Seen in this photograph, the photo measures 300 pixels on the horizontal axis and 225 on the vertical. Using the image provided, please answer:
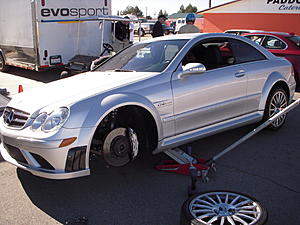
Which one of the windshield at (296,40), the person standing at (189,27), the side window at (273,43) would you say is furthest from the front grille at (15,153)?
the windshield at (296,40)

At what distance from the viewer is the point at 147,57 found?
14.2ft

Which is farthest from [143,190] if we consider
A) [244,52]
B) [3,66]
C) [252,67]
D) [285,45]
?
[3,66]

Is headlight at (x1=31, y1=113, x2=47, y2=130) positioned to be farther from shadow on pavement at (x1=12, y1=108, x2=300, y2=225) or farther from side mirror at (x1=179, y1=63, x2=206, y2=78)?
side mirror at (x1=179, y1=63, x2=206, y2=78)

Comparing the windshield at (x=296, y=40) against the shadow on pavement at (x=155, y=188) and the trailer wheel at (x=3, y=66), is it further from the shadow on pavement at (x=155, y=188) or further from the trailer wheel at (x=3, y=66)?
the trailer wheel at (x=3, y=66)

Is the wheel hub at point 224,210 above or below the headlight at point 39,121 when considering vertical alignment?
below

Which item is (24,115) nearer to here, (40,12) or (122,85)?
(122,85)

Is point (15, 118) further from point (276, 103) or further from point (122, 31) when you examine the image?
point (122, 31)

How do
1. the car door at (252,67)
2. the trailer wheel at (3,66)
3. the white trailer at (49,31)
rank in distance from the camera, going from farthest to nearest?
1. the trailer wheel at (3,66)
2. the white trailer at (49,31)
3. the car door at (252,67)

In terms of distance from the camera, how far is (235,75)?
4.45m

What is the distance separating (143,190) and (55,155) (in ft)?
3.30

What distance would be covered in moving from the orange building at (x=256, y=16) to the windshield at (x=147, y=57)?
17871 mm

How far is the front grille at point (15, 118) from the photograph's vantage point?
336cm

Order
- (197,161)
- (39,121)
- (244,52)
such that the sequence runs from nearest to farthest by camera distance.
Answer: (39,121), (197,161), (244,52)

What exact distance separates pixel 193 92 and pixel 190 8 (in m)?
101
